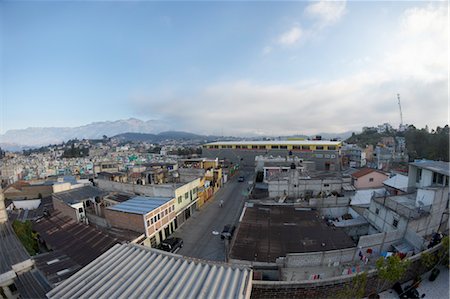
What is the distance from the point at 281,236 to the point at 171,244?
7661mm

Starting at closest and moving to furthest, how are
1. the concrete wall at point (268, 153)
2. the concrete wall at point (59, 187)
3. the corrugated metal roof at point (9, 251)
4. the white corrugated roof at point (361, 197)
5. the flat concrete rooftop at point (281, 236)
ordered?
1. the corrugated metal roof at point (9, 251)
2. the flat concrete rooftop at point (281, 236)
3. the white corrugated roof at point (361, 197)
4. the concrete wall at point (59, 187)
5. the concrete wall at point (268, 153)

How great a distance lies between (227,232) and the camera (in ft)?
48.9

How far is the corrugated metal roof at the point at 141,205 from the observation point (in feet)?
44.4

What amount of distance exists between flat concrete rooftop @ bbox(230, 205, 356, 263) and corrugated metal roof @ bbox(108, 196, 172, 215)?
647 cm

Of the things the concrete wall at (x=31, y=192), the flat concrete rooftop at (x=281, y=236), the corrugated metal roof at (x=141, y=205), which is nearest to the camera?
the flat concrete rooftop at (x=281, y=236)

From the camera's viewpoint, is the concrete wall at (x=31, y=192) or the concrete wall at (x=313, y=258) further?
the concrete wall at (x=31, y=192)

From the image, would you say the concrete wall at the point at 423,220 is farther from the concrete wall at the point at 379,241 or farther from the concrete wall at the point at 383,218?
the concrete wall at the point at 379,241

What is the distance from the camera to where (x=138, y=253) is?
253 inches

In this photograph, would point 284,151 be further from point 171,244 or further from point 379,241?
point 171,244

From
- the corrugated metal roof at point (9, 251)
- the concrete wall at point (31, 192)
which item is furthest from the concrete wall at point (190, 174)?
the concrete wall at point (31, 192)

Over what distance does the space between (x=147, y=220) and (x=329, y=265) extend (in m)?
11.0

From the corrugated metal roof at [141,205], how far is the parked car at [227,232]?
201 inches

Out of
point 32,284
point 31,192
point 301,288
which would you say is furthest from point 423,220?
point 31,192

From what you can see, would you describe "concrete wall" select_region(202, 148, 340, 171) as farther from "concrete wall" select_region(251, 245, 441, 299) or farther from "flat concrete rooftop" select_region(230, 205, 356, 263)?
"concrete wall" select_region(251, 245, 441, 299)
